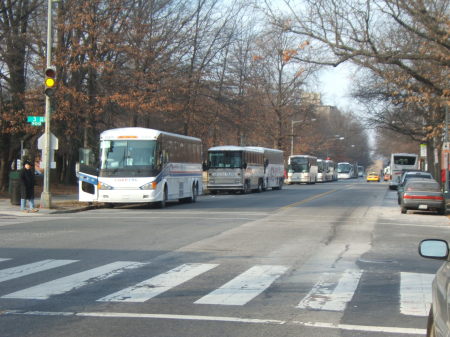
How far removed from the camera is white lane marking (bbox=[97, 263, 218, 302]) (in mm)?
8203

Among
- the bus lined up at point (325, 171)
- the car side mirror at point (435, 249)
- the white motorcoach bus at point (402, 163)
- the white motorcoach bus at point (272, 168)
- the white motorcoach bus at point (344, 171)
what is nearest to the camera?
the car side mirror at point (435, 249)

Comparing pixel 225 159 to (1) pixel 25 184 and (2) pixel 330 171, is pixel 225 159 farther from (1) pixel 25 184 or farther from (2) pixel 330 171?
(2) pixel 330 171

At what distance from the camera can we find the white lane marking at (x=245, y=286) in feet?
26.6

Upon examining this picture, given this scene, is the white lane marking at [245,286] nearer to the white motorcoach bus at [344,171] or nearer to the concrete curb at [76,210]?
the concrete curb at [76,210]

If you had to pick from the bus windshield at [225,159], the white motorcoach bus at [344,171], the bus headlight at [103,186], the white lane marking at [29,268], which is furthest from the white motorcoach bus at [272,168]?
the white motorcoach bus at [344,171]

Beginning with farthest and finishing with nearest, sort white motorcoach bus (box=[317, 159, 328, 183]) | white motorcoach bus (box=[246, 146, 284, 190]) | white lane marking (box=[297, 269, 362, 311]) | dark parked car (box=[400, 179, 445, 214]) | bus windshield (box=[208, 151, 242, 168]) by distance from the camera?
white motorcoach bus (box=[317, 159, 328, 183])
white motorcoach bus (box=[246, 146, 284, 190])
bus windshield (box=[208, 151, 242, 168])
dark parked car (box=[400, 179, 445, 214])
white lane marking (box=[297, 269, 362, 311])

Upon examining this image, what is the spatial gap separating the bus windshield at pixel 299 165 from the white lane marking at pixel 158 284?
5924cm

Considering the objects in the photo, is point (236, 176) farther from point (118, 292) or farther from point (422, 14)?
point (118, 292)

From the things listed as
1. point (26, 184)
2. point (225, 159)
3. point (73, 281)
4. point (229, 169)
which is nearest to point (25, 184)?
point (26, 184)

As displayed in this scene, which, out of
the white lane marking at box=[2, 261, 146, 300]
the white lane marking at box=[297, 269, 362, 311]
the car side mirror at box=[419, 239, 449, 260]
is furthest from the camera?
the white lane marking at box=[2, 261, 146, 300]

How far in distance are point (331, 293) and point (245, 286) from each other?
126 cm

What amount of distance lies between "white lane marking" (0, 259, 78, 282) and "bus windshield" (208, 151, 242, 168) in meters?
30.6

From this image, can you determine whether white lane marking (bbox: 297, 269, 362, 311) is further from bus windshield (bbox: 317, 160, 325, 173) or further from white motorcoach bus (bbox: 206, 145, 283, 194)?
bus windshield (bbox: 317, 160, 325, 173)

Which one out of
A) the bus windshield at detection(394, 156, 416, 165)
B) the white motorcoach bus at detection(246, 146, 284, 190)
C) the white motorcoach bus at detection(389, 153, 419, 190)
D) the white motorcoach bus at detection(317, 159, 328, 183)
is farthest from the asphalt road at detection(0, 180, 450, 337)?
the white motorcoach bus at detection(317, 159, 328, 183)
